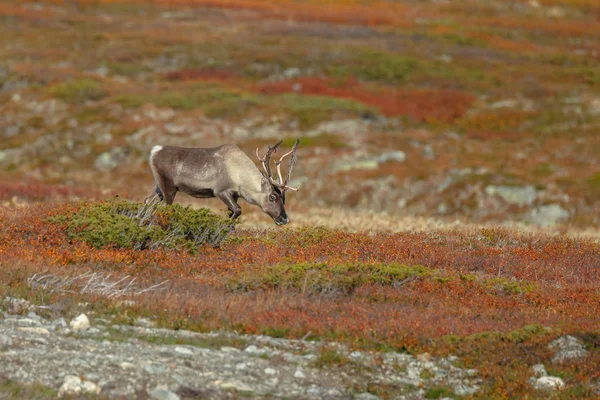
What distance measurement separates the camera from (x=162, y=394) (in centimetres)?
753

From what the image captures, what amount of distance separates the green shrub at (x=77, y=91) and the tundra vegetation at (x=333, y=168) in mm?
123

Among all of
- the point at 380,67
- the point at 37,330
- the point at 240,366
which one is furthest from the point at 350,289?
the point at 380,67

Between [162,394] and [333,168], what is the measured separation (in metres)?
28.2

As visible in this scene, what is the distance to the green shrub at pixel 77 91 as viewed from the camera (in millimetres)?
43000

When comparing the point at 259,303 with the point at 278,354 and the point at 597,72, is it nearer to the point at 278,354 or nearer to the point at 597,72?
the point at 278,354

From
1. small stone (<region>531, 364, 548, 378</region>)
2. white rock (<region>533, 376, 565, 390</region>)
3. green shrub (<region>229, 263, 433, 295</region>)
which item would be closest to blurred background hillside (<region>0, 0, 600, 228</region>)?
green shrub (<region>229, 263, 433, 295</region>)

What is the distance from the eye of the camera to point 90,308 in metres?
9.60

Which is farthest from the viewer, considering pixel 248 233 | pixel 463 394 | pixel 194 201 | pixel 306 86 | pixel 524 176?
pixel 306 86

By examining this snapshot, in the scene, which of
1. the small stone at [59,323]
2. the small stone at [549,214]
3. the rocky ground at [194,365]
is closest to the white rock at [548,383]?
the rocky ground at [194,365]

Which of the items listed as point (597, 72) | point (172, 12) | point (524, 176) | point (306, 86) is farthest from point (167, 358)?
point (172, 12)

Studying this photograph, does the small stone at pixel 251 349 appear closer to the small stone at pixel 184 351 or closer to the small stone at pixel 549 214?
the small stone at pixel 184 351

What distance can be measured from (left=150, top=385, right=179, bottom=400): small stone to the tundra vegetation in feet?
3.02

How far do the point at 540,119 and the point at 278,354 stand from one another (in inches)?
1436

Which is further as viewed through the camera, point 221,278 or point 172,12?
point 172,12
